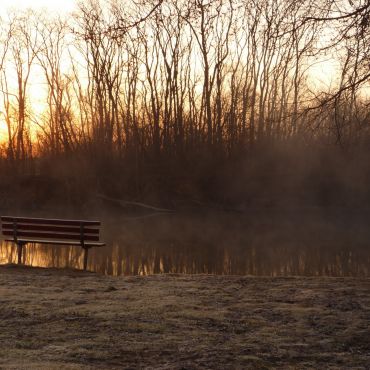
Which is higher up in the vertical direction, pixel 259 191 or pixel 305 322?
pixel 259 191

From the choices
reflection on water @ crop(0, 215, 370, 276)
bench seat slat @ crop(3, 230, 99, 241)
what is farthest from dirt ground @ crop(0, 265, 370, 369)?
reflection on water @ crop(0, 215, 370, 276)

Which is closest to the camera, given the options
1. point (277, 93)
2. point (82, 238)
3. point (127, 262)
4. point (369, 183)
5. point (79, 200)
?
point (82, 238)

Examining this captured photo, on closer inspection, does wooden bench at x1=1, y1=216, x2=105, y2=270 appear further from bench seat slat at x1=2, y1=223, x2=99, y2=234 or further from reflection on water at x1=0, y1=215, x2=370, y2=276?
reflection on water at x1=0, y1=215, x2=370, y2=276

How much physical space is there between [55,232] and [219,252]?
5.62 meters

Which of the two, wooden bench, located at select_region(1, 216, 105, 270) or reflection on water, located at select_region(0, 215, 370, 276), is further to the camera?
reflection on water, located at select_region(0, 215, 370, 276)

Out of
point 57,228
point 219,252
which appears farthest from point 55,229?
point 219,252

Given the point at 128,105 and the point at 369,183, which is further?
the point at 128,105

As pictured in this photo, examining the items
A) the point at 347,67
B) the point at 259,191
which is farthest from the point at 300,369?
the point at 259,191

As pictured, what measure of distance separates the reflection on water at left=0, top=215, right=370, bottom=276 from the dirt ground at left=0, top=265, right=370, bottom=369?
3.71 meters

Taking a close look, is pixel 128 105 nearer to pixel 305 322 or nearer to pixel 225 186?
pixel 225 186

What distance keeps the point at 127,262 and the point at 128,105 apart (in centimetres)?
2673

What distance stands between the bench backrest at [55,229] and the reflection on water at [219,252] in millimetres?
1072

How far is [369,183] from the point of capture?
117 ft

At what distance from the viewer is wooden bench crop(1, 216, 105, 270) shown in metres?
12.0
